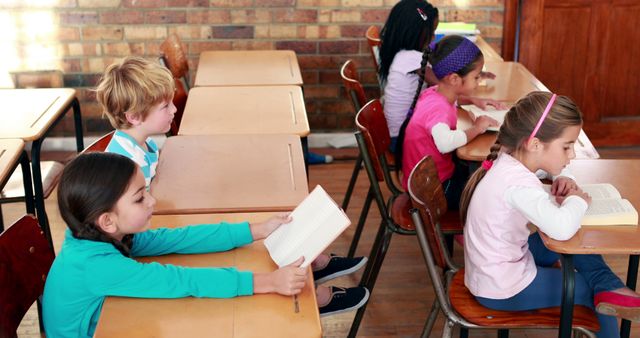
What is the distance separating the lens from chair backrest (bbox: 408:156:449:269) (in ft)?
7.23

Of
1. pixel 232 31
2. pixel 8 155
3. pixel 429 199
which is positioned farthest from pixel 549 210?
pixel 232 31

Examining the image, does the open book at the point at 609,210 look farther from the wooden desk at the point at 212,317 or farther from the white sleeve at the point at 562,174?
the wooden desk at the point at 212,317

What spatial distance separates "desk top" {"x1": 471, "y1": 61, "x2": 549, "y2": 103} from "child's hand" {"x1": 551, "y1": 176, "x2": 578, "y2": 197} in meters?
1.00

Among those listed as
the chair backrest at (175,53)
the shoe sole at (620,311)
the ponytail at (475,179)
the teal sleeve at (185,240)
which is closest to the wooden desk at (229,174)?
the teal sleeve at (185,240)

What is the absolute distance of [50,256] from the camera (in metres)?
1.96

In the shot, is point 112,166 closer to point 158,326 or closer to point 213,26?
point 158,326

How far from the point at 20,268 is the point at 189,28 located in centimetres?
286

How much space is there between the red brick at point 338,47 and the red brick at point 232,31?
0.41 metres

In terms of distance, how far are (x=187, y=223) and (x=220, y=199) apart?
7.4 inches

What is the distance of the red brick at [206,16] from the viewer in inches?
177

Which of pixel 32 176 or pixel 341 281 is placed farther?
pixel 341 281

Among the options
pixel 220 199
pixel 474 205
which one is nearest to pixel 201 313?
pixel 220 199

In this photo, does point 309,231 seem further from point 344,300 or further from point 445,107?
point 445,107

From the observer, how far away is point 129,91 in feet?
8.38
